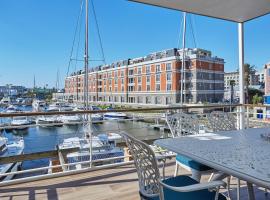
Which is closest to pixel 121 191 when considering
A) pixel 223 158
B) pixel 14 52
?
pixel 223 158

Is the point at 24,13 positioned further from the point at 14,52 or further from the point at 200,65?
the point at 200,65

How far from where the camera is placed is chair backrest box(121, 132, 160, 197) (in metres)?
1.19

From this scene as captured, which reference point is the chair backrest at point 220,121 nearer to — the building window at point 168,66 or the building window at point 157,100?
the building window at point 168,66

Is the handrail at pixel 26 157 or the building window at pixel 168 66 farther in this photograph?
the building window at pixel 168 66

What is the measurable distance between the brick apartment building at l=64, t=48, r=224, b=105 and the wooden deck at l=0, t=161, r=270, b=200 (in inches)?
838

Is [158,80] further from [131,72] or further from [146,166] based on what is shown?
[146,166]

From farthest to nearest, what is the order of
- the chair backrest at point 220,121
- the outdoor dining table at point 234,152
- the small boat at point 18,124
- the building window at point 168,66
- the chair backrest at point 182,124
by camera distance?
1. the building window at point 168,66
2. the small boat at point 18,124
3. the chair backrest at point 220,121
4. the chair backrest at point 182,124
5. the outdoor dining table at point 234,152

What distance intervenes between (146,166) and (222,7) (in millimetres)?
3044

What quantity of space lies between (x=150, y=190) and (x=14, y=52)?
51.7 ft

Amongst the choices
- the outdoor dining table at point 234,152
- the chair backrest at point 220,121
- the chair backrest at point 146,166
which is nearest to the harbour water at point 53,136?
the chair backrest at point 146,166

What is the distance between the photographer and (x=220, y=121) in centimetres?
274

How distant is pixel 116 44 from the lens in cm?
2234

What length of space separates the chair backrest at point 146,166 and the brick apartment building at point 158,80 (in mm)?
22942

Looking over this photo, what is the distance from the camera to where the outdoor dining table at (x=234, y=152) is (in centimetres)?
110
